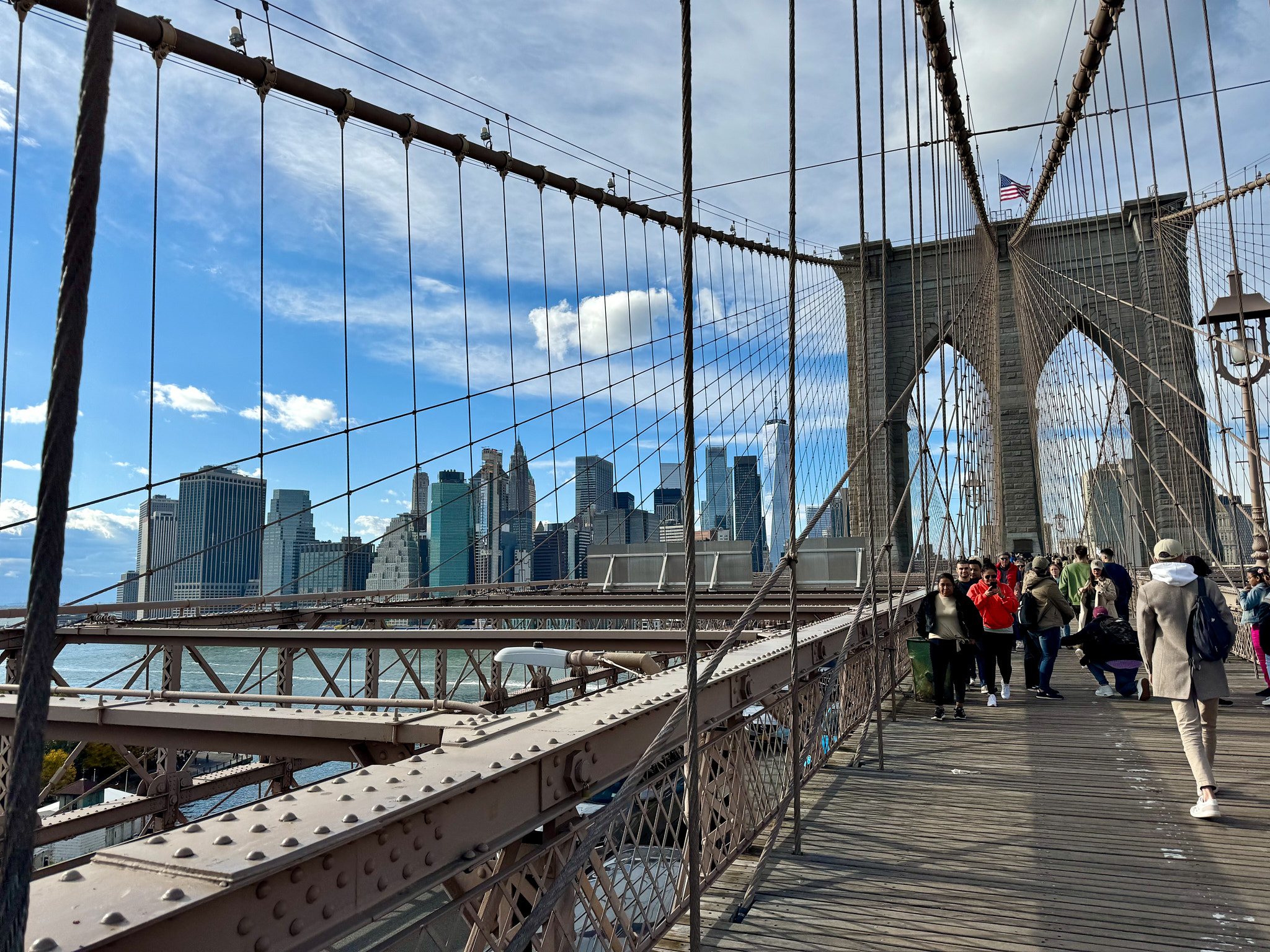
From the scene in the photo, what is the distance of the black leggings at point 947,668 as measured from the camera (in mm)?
6434

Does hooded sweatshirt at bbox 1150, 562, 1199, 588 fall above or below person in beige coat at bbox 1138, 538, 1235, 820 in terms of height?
above

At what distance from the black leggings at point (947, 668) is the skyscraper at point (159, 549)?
283 inches

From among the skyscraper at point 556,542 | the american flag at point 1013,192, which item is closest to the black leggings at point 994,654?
the skyscraper at point 556,542

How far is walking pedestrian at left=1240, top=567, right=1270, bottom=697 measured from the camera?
644cm

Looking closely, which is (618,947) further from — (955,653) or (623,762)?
(955,653)

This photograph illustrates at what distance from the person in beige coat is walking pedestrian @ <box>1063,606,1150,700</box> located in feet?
8.79

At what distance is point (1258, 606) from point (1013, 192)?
22.9m

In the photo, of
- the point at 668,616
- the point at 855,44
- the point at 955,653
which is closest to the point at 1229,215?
the point at 855,44

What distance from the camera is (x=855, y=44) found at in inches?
221

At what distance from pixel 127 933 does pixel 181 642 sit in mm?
5841

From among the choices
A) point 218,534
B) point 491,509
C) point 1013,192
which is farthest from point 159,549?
point 1013,192

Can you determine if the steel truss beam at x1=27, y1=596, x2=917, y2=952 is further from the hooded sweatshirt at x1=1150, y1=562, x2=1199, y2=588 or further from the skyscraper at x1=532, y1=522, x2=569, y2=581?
the skyscraper at x1=532, y1=522, x2=569, y2=581

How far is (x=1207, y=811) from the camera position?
3828 millimetres

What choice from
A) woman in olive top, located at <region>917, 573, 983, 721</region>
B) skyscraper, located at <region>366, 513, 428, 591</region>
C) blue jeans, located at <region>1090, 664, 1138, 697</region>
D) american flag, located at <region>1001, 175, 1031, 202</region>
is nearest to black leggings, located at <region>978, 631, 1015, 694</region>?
woman in olive top, located at <region>917, 573, 983, 721</region>
